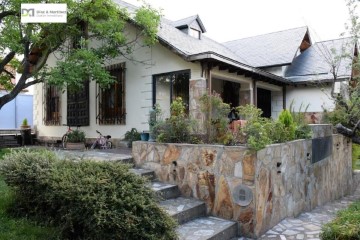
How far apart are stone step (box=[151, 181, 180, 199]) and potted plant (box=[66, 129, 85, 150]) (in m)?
5.48

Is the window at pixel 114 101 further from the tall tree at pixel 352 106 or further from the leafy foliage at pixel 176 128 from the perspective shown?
the tall tree at pixel 352 106

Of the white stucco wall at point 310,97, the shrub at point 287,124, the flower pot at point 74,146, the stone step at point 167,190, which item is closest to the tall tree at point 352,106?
the shrub at point 287,124

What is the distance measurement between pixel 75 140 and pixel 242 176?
7231 mm

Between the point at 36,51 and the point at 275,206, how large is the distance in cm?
1181

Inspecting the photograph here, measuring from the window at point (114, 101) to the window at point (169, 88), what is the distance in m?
1.34

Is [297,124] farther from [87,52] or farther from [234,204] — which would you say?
[87,52]

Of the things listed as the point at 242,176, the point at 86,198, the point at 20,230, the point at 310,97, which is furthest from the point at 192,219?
the point at 310,97

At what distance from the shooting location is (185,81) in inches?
351

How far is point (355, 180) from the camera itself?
35.2ft

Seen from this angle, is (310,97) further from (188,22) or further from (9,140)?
(9,140)

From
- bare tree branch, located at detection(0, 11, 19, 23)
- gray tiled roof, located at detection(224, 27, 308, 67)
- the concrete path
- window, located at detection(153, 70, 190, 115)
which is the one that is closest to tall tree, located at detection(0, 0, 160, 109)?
bare tree branch, located at detection(0, 11, 19, 23)

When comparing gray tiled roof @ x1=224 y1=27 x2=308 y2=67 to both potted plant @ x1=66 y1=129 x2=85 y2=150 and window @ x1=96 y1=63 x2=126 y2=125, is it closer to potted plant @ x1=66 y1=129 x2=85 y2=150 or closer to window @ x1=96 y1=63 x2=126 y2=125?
window @ x1=96 y1=63 x2=126 y2=125

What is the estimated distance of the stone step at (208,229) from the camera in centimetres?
397

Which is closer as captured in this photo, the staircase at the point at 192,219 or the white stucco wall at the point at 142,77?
the staircase at the point at 192,219
